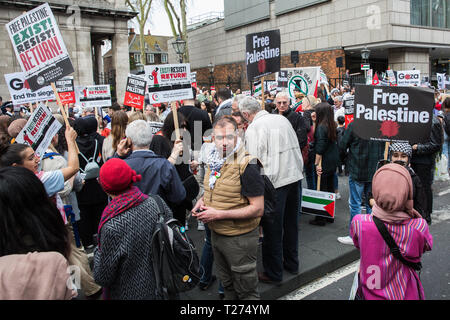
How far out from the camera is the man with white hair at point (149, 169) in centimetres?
318

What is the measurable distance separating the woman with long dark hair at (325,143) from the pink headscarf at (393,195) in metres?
3.15

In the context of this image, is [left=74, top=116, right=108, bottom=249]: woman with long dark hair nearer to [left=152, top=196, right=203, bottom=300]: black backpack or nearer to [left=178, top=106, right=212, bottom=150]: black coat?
[left=178, top=106, right=212, bottom=150]: black coat

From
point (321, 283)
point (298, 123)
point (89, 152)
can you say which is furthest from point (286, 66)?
point (321, 283)

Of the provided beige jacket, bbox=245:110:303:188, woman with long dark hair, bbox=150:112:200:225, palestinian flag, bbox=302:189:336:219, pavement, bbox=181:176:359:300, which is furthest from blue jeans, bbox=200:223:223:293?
palestinian flag, bbox=302:189:336:219

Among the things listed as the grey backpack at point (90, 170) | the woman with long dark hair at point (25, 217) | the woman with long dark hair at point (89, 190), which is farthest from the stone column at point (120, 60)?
the woman with long dark hair at point (25, 217)

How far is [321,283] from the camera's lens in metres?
4.06

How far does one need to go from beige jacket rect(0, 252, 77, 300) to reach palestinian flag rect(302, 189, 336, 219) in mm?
4206

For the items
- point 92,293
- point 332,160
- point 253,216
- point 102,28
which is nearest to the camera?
point 253,216

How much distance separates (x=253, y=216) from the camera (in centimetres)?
294

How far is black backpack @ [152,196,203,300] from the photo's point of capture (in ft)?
7.77

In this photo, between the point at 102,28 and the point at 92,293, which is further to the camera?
the point at 102,28

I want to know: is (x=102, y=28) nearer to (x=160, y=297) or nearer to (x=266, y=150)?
(x=266, y=150)

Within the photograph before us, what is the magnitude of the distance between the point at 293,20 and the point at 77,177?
2864cm
